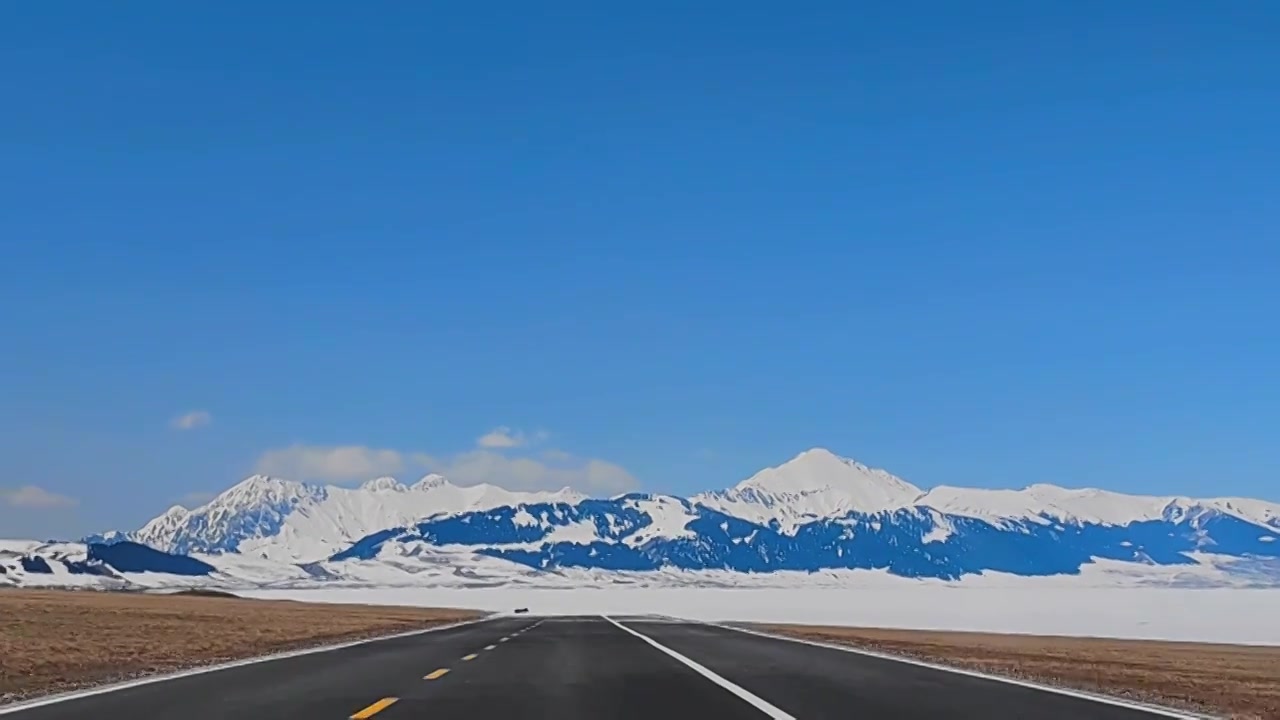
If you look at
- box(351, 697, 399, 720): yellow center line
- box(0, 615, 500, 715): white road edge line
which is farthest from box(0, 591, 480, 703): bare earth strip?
box(351, 697, 399, 720): yellow center line

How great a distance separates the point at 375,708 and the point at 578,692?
3.90m

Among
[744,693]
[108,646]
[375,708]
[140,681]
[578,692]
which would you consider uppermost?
[108,646]

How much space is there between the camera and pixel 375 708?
706 inches

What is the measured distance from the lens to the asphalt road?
17500mm

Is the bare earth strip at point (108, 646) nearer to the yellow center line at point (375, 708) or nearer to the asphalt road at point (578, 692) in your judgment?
the asphalt road at point (578, 692)

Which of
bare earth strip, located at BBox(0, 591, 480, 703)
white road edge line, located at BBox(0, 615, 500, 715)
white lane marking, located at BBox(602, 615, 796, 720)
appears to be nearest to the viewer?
white lane marking, located at BBox(602, 615, 796, 720)

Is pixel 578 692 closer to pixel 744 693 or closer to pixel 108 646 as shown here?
pixel 744 693

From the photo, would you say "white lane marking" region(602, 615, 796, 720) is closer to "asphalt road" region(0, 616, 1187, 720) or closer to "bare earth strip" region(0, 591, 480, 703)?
"asphalt road" region(0, 616, 1187, 720)

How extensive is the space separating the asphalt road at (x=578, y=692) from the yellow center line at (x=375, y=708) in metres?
0.02

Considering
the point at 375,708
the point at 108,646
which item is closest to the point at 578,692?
the point at 375,708

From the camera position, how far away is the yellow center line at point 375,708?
16.8m

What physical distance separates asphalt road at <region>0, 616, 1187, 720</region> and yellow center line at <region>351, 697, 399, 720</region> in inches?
1.0

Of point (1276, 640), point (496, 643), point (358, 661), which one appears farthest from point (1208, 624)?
point (358, 661)

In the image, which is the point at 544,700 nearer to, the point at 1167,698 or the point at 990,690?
the point at 990,690
